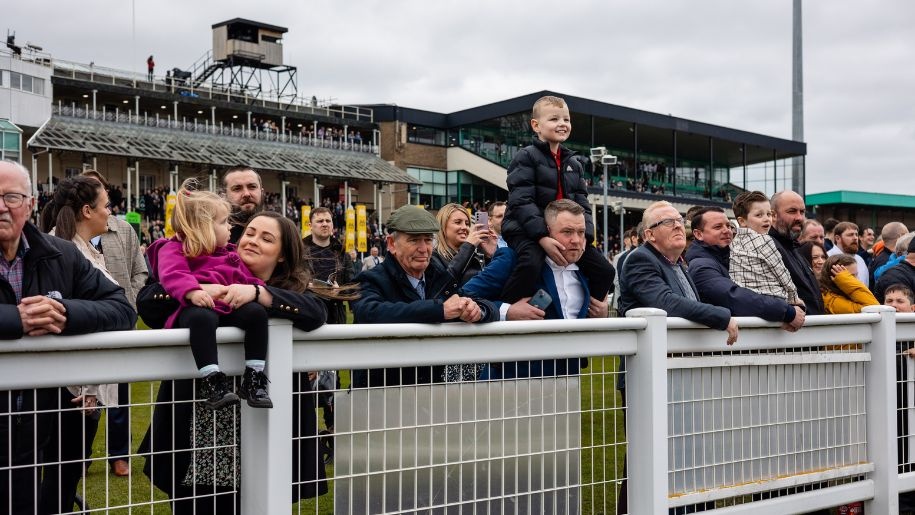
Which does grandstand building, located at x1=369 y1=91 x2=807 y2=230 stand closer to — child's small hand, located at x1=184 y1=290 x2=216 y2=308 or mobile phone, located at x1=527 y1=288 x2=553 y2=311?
mobile phone, located at x1=527 y1=288 x2=553 y2=311

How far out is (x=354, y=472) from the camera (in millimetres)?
2896

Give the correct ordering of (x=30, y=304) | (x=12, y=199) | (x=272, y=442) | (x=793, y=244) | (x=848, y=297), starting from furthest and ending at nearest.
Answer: (x=848, y=297)
(x=793, y=244)
(x=12, y=199)
(x=272, y=442)
(x=30, y=304)

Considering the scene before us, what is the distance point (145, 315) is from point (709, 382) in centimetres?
238

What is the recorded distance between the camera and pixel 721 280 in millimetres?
4746

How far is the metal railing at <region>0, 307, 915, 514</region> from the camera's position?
2744 millimetres

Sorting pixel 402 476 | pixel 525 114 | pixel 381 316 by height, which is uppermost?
pixel 525 114

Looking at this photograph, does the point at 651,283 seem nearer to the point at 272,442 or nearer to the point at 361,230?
the point at 272,442

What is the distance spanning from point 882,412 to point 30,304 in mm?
4098

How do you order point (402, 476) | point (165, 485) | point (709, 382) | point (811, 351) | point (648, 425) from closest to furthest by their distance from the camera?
point (165, 485) → point (402, 476) → point (648, 425) → point (709, 382) → point (811, 351)

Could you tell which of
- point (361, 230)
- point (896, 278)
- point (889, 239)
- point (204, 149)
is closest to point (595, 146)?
point (204, 149)

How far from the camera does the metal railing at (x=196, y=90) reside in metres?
52.3

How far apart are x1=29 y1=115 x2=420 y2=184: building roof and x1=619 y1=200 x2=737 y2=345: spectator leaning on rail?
147 ft

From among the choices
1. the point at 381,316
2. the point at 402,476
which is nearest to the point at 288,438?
the point at 402,476

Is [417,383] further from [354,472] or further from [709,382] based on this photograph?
[709,382]
